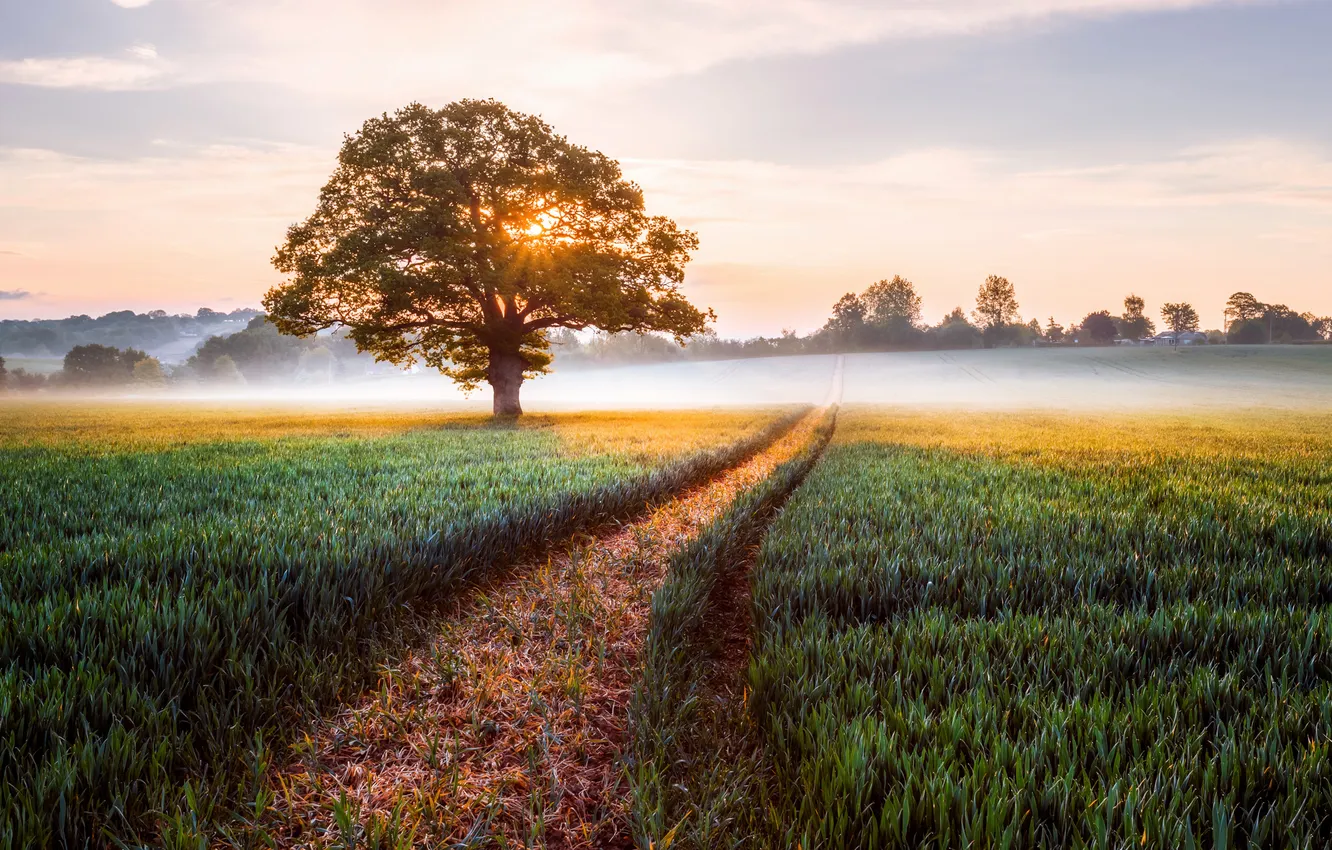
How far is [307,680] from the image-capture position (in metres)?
3.06

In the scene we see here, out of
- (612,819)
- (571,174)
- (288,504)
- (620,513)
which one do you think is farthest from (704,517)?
(571,174)

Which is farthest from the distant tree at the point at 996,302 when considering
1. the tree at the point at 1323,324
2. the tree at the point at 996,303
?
the tree at the point at 1323,324

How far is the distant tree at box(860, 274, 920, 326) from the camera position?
137 metres

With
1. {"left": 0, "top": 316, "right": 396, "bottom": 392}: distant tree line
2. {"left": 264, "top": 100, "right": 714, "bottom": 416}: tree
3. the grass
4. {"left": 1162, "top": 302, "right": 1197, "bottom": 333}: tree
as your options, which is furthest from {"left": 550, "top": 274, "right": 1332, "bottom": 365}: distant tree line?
the grass

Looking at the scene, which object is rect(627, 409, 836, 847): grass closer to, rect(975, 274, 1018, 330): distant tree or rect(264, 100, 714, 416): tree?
rect(264, 100, 714, 416): tree

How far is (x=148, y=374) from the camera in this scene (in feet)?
360

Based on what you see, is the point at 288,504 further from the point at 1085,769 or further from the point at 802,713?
the point at 1085,769

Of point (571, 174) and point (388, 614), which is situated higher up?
point (571, 174)

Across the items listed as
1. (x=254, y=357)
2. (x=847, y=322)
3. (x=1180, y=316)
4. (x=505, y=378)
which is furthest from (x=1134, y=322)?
(x=254, y=357)

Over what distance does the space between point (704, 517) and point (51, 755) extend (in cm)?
597

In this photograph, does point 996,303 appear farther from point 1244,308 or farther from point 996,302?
point 1244,308

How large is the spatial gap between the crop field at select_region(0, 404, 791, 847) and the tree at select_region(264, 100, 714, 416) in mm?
14419

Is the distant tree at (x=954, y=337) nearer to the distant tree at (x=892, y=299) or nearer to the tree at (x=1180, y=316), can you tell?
the distant tree at (x=892, y=299)

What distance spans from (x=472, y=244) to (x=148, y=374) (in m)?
126
